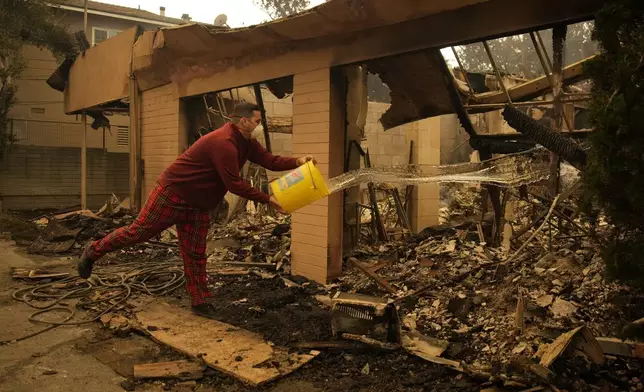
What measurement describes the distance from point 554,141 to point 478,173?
2.79 feet

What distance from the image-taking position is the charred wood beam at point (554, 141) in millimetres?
3773

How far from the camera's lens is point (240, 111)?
4277 mm

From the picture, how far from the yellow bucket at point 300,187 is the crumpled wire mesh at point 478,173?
74 centimetres

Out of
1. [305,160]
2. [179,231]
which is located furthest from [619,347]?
[179,231]

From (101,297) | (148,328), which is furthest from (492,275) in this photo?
(101,297)

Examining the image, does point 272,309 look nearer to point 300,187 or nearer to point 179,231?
point 179,231

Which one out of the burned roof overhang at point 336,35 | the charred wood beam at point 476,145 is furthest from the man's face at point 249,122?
the charred wood beam at point 476,145

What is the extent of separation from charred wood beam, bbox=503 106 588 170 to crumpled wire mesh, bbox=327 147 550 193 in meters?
0.44

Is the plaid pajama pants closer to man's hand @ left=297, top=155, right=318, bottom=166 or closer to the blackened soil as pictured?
the blackened soil

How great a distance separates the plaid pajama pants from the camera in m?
4.29

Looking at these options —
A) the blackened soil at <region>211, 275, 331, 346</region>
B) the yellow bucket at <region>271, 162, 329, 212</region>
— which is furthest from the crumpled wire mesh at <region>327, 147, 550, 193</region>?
the blackened soil at <region>211, 275, 331, 346</region>

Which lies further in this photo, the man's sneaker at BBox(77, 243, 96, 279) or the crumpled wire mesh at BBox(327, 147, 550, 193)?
the man's sneaker at BBox(77, 243, 96, 279)

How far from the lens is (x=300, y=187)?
153 inches

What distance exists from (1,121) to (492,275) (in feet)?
46.5
